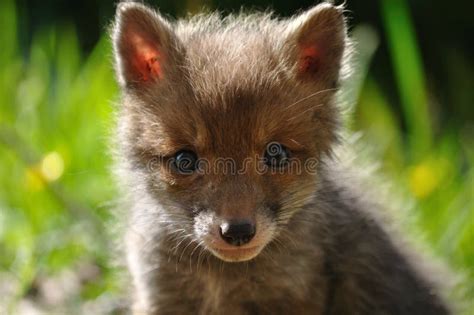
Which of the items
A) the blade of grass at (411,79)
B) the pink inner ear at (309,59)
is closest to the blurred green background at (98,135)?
the blade of grass at (411,79)

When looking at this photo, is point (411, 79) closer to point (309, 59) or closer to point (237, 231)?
point (309, 59)

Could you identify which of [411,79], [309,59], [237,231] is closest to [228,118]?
[237,231]

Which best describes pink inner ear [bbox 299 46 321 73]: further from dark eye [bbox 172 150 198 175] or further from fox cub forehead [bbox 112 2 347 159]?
dark eye [bbox 172 150 198 175]

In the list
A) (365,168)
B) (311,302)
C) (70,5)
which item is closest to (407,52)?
(365,168)

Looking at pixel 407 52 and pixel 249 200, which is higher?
pixel 407 52

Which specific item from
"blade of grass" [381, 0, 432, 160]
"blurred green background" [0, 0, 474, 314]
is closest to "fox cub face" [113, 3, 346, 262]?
"blurred green background" [0, 0, 474, 314]

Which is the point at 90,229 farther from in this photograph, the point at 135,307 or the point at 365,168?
the point at 365,168

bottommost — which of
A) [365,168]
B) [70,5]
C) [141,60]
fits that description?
[365,168]
